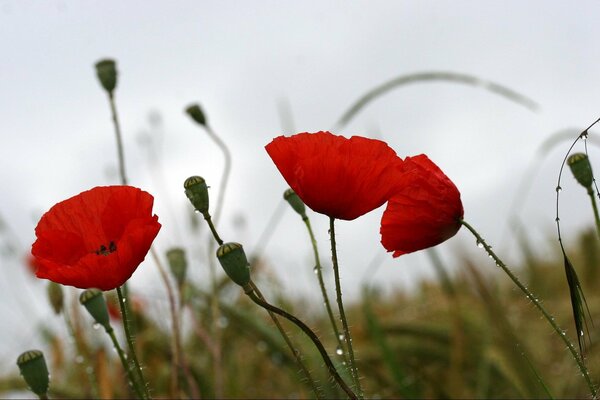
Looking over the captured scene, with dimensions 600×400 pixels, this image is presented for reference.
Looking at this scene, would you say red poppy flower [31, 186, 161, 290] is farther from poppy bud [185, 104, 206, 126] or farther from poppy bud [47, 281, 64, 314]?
poppy bud [185, 104, 206, 126]

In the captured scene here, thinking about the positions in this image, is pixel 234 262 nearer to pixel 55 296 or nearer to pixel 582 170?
pixel 582 170

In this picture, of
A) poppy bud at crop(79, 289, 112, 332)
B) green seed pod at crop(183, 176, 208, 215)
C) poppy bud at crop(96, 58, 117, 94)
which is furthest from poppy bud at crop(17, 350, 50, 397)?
poppy bud at crop(96, 58, 117, 94)

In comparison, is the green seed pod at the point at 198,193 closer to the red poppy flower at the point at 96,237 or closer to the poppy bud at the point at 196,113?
the red poppy flower at the point at 96,237

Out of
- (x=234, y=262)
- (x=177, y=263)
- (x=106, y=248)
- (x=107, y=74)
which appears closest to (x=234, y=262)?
(x=234, y=262)

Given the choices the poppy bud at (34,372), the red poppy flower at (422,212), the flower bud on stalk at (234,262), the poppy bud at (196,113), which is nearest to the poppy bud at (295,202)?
the red poppy flower at (422,212)

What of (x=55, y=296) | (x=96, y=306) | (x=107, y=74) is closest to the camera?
(x=96, y=306)

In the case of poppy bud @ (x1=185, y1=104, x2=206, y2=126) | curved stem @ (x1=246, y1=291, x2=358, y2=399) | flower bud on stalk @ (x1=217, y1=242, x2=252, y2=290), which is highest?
poppy bud @ (x1=185, y1=104, x2=206, y2=126)
